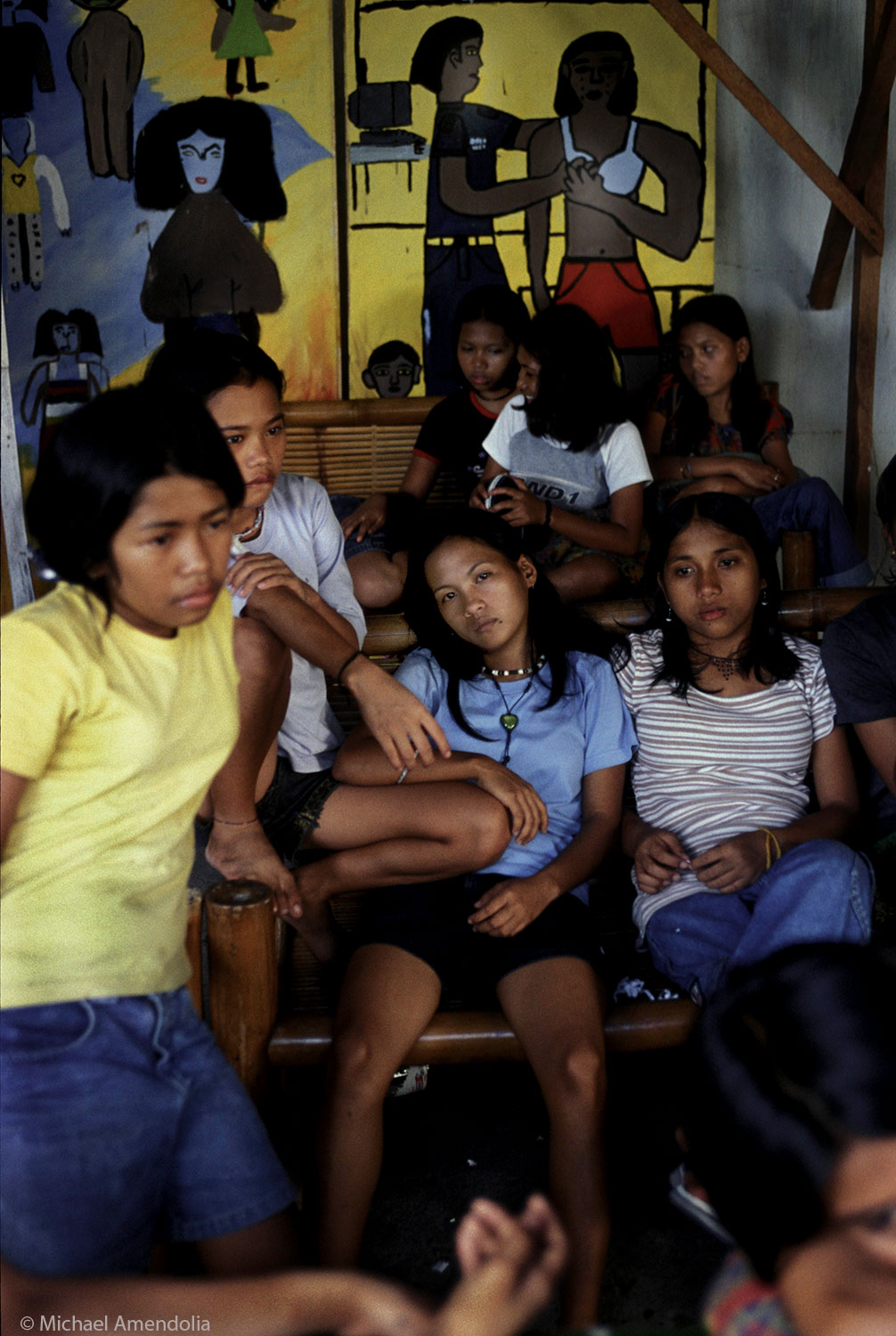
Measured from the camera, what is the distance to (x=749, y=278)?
4.11 meters

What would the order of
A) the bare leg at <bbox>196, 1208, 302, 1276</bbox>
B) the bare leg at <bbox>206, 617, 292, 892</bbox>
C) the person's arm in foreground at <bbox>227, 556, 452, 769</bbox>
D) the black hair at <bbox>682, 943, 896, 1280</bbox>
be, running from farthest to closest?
the bare leg at <bbox>206, 617, 292, 892</bbox> < the person's arm in foreground at <bbox>227, 556, 452, 769</bbox> < the bare leg at <bbox>196, 1208, 302, 1276</bbox> < the black hair at <bbox>682, 943, 896, 1280</bbox>

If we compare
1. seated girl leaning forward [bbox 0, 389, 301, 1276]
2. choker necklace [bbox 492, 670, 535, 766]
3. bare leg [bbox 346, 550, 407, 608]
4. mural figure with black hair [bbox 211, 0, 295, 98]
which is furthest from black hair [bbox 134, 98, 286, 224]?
seated girl leaning forward [bbox 0, 389, 301, 1276]

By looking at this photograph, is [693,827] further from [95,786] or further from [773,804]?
[95,786]

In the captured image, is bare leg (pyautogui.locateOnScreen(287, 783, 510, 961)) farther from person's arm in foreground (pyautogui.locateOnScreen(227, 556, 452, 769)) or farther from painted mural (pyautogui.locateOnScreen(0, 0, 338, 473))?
painted mural (pyautogui.locateOnScreen(0, 0, 338, 473))

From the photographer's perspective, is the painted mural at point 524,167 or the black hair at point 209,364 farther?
the painted mural at point 524,167

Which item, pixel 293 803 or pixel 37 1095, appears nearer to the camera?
pixel 37 1095

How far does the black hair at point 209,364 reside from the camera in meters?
1.88

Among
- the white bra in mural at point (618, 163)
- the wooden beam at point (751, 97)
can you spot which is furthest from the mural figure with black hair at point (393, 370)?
the wooden beam at point (751, 97)

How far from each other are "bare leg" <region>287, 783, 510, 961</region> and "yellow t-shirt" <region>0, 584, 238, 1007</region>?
57 centimetres

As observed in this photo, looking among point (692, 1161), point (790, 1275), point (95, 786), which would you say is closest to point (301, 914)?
point (95, 786)

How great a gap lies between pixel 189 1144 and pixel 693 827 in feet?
3.49

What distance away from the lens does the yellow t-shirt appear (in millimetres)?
1188

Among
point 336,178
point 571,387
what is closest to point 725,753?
point 571,387

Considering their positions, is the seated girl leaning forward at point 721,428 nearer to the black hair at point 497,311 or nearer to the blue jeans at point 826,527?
the blue jeans at point 826,527
